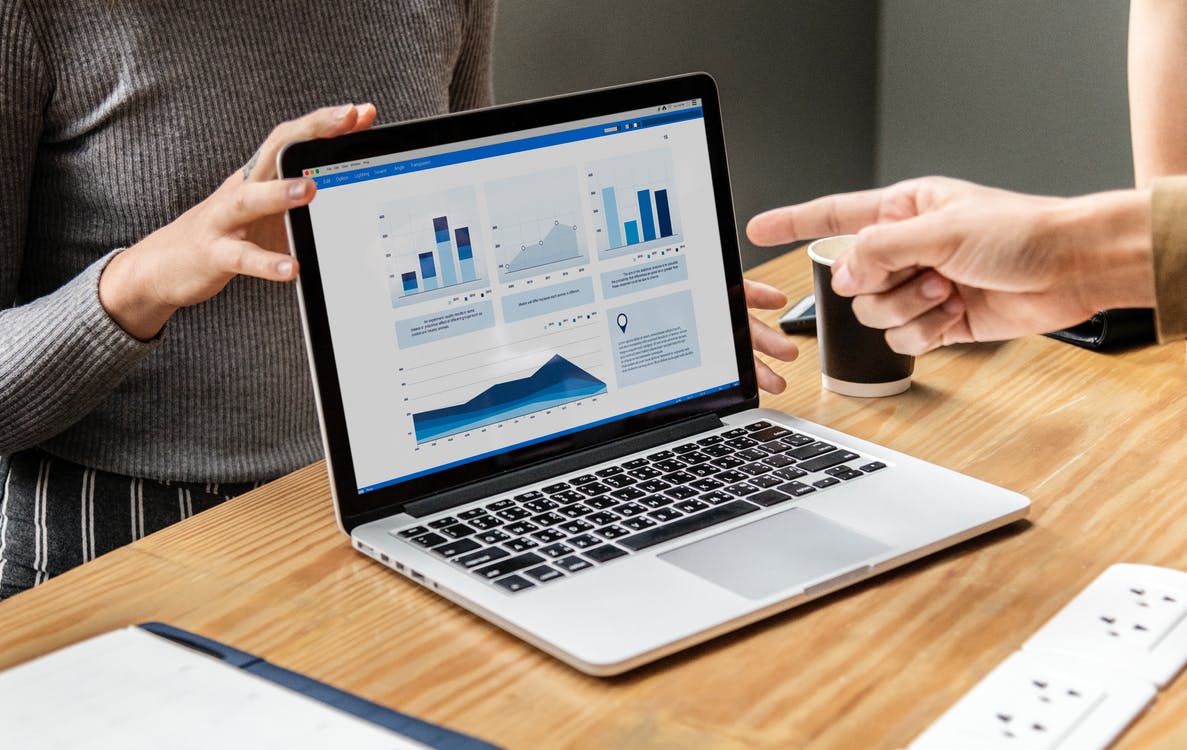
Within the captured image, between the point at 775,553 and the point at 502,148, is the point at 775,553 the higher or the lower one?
the lower one

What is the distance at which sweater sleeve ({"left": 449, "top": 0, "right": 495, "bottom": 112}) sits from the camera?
4.31 feet

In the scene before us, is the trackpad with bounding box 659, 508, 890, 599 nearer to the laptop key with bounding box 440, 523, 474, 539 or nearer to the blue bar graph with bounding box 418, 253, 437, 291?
the laptop key with bounding box 440, 523, 474, 539

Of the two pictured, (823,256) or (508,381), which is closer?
(508,381)

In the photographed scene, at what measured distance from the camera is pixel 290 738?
1.89ft

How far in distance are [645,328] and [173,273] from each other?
13.8 inches

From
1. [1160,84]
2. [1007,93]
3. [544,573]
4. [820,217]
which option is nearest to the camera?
[544,573]

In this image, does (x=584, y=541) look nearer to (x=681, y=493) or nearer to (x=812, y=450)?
(x=681, y=493)

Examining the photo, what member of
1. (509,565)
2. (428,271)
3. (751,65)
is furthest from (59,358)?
(751,65)

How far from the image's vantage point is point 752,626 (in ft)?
2.24

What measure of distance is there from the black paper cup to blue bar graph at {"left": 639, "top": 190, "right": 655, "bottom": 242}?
0.67 feet

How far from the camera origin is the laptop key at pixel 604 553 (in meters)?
0.73

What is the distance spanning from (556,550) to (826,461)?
23cm

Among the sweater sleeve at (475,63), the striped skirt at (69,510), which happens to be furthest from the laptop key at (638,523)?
the sweater sleeve at (475,63)

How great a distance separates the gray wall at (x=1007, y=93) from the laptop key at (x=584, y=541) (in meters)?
2.26
